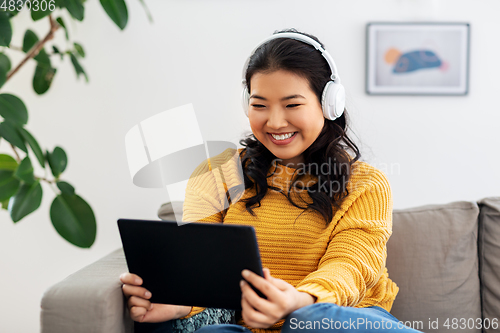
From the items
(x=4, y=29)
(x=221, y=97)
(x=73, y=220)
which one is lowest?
(x=73, y=220)

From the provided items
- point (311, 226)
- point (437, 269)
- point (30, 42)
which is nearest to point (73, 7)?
point (30, 42)

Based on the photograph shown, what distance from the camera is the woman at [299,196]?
992 millimetres

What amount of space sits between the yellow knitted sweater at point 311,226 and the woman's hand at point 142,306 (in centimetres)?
6

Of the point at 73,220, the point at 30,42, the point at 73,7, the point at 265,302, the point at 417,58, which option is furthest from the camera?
the point at 417,58

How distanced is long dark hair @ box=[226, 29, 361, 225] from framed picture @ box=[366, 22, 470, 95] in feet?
2.37

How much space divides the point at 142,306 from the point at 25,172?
39cm

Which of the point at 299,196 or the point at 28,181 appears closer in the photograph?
the point at 28,181

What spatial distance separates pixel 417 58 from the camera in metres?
1.84

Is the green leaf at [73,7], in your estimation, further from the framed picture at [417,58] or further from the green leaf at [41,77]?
the framed picture at [417,58]

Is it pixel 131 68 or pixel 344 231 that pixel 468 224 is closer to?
pixel 344 231

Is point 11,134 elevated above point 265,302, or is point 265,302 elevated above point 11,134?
point 11,134

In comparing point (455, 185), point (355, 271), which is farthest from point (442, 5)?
point (355, 271)

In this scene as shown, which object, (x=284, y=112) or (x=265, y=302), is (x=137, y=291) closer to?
(x=265, y=302)

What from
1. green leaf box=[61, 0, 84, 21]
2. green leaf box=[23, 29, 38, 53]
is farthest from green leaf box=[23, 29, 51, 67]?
green leaf box=[61, 0, 84, 21]
